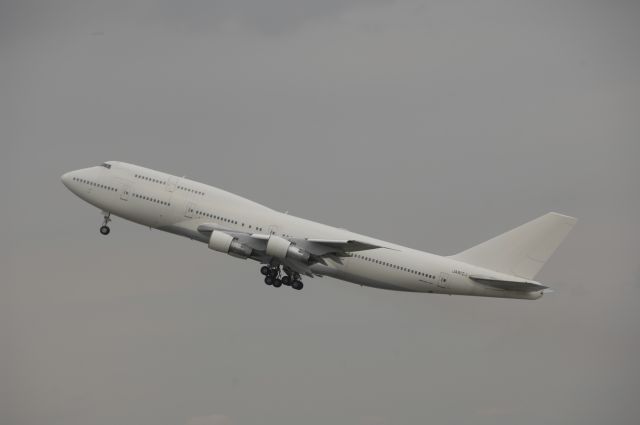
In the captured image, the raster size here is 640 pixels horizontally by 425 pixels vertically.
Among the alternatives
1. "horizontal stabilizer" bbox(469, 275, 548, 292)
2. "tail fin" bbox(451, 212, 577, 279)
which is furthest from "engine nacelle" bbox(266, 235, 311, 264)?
"horizontal stabilizer" bbox(469, 275, 548, 292)

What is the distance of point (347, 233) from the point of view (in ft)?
200

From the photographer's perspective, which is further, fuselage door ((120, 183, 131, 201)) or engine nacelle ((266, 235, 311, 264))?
fuselage door ((120, 183, 131, 201))

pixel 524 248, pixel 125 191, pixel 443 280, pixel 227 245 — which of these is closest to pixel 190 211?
pixel 227 245

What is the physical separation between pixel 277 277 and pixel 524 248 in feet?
56.4

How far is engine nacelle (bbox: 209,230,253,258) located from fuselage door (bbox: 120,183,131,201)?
649 cm

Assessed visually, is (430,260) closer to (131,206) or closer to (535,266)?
(535,266)

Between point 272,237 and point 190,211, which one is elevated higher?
point 190,211

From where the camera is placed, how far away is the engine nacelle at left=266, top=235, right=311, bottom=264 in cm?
5794

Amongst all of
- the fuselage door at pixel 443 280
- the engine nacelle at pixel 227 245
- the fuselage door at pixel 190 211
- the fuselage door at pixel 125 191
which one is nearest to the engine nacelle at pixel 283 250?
the engine nacelle at pixel 227 245

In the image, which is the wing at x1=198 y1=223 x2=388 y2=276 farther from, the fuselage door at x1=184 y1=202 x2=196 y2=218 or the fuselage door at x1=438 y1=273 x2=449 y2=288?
the fuselage door at x1=438 y1=273 x2=449 y2=288

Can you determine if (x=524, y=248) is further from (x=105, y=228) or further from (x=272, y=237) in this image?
(x=105, y=228)

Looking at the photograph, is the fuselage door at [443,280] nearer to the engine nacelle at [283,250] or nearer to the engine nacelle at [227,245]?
the engine nacelle at [283,250]

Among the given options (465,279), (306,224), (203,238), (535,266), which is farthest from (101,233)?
(535,266)

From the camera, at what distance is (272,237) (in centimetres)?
5825
